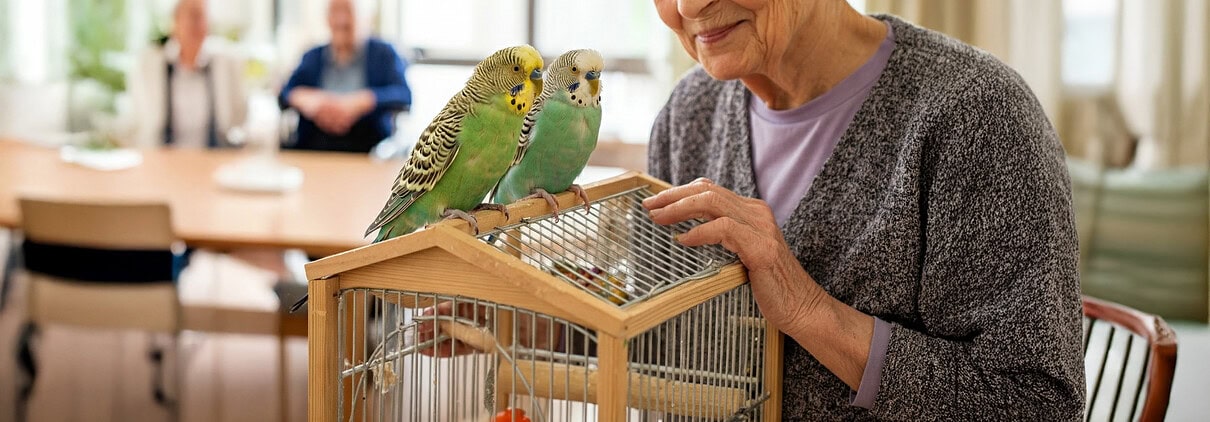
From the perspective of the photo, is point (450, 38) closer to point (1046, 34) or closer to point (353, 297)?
point (1046, 34)

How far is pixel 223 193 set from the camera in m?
3.36

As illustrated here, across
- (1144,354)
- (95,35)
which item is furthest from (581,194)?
(95,35)

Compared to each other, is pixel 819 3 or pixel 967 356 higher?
pixel 819 3

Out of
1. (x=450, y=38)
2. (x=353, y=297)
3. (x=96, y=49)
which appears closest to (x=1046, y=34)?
(x=450, y=38)

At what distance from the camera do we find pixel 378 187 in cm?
352

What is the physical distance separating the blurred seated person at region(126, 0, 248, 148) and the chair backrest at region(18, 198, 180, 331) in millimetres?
1767

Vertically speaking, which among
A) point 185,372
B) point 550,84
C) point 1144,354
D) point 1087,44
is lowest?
point 185,372

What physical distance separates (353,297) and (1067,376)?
81cm

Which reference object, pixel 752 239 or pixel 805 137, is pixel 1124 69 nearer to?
pixel 805 137

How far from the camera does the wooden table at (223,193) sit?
2795 millimetres

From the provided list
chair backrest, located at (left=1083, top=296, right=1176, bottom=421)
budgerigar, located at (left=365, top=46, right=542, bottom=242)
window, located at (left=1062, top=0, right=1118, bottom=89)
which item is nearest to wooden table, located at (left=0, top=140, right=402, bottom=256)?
budgerigar, located at (left=365, top=46, right=542, bottom=242)

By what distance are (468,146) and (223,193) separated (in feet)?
7.96

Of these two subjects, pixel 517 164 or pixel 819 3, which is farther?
pixel 819 3

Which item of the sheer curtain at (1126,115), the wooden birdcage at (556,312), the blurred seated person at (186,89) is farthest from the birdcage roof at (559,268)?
the blurred seated person at (186,89)
